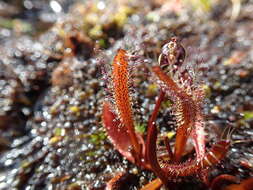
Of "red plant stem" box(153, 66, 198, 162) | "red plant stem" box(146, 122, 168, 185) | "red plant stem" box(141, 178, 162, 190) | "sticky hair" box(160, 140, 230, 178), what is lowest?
"red plant stem" box(141, 178, 162, 190)

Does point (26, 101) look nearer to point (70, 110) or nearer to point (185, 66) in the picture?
point (70, 110)

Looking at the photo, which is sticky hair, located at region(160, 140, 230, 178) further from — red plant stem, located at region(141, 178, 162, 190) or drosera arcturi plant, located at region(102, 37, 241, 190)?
red plant stem, located at region(141, 178, 162, 190)

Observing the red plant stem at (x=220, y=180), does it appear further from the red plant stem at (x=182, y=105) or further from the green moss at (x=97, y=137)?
the green moss at (x=97, y=137)

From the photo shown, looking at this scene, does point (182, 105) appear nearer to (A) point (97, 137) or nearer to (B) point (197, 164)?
(B) point (197, 164)

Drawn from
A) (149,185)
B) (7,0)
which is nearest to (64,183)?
(149,185)

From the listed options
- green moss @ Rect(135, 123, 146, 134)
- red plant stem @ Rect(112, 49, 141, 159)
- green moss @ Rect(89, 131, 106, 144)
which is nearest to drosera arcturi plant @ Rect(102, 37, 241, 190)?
red plant stem @ Rect(112, 49, 141, 159)

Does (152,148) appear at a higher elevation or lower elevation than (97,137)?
lower

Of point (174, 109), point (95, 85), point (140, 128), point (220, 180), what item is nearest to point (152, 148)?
point (174, 109)
